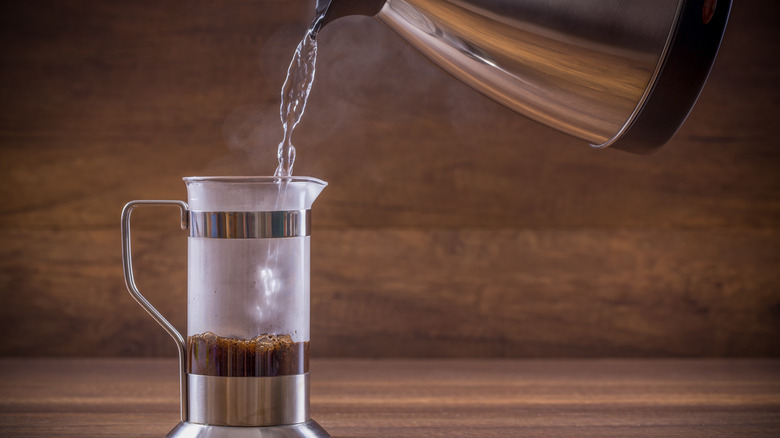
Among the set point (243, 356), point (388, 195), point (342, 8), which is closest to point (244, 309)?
point (243, 356)

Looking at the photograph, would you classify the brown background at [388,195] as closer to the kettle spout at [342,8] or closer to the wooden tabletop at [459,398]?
the wooden tabletop at [459,398]

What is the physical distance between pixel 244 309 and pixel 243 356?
0.04 m

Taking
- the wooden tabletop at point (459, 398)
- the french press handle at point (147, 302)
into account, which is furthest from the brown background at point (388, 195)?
the french press handle at point (147, 302)

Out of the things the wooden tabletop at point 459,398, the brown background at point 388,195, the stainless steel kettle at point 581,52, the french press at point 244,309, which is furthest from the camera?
the brown background at point 388,195

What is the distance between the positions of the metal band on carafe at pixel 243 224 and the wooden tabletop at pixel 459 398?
23 centimetres

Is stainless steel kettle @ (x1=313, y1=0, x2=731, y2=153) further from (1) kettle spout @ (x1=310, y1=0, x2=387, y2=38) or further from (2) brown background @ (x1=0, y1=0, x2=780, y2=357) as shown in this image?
(2) brown background @ (x1=0, y1=0, x2=780, y2=357)

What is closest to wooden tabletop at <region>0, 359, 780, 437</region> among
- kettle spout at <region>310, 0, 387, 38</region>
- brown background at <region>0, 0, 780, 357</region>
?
brown background at <region>0, 0, 780, 357</region>

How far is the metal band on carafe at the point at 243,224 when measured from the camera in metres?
0.59

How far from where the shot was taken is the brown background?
1131 millimetres

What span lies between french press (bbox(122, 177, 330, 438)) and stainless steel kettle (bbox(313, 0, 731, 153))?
160 mm

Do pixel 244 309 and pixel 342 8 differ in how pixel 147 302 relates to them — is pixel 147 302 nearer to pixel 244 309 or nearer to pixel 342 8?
pixel 244 309

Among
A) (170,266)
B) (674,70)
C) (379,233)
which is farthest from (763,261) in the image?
(170,266)

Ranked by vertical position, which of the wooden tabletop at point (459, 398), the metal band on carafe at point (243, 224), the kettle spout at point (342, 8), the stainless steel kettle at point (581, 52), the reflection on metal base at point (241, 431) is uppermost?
the kettle spout at point (342, 8)

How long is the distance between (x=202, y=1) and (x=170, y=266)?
1.35ft
